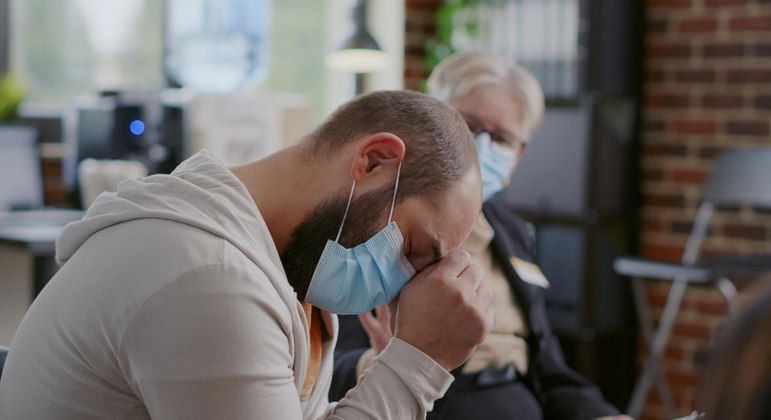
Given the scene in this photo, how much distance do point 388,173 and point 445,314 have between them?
19 centimetres

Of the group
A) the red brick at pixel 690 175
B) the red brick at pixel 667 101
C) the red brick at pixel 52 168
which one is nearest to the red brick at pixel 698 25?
the red brick at pixel 667 101

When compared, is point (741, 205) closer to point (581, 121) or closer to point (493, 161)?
point (581, 121)

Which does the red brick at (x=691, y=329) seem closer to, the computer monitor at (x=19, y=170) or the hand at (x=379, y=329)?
the hand at (x=379, y=329)

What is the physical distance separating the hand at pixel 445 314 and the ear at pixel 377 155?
0.52ft

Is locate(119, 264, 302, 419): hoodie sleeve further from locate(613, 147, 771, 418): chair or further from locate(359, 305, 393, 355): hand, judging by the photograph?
locate(613, 147, 771, 418): chair

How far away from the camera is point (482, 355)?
1.69 meters

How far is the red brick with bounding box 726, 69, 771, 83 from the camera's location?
10.7ft

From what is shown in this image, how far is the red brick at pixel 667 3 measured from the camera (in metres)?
3.46

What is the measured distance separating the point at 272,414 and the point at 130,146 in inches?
122

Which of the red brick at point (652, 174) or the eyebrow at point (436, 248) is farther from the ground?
the eyebrow at point (436, 248)

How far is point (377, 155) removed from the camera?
1040mm

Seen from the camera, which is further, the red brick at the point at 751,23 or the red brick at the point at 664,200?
the red brick at the point at 664,200

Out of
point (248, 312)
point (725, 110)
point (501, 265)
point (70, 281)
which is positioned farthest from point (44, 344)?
point (725, 110)

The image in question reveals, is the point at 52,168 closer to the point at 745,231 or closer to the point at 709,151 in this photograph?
the point at 709,151
